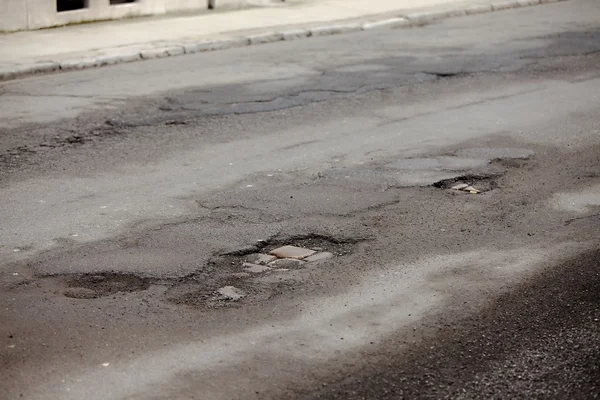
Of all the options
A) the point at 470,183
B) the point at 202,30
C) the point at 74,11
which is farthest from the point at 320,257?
the point at 74,11

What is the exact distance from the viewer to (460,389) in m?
5.39

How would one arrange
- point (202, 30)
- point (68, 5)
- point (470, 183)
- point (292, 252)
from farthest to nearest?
1. point (68, 5)
2. point (202, 30)
3. point (470, 183)
4. point (292, 252)

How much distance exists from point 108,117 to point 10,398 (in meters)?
6.62

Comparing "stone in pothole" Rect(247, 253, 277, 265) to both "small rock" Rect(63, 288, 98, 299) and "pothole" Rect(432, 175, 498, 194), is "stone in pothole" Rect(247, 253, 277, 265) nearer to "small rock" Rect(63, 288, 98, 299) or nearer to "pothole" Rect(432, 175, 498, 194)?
"small rock" Rect(63, 288, 98, 299)

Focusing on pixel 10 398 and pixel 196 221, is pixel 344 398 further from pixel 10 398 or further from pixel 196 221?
pixel 196 221

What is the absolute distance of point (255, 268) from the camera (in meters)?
7.18

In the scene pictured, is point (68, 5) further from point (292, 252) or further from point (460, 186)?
point (292, 252)

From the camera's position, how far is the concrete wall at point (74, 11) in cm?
1712

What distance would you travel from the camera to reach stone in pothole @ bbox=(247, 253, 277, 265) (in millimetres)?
7297

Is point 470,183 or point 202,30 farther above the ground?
point 202,30

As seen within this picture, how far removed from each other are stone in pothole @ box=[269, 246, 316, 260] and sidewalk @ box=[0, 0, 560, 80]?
778cm

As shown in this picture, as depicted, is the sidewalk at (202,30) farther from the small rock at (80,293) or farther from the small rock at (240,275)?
the small rock at (240,275)

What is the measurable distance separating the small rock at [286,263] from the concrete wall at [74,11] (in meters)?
11.2

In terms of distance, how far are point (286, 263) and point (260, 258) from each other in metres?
0.21
